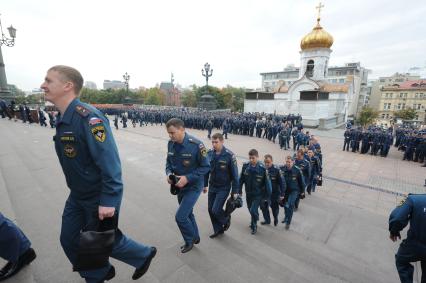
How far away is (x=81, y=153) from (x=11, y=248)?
1793mm

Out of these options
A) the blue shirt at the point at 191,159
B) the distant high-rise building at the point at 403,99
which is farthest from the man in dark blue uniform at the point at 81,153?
the distant high-rise building at the point at 403,99

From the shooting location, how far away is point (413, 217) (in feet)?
8.35

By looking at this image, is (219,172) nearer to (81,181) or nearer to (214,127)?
(81,181)

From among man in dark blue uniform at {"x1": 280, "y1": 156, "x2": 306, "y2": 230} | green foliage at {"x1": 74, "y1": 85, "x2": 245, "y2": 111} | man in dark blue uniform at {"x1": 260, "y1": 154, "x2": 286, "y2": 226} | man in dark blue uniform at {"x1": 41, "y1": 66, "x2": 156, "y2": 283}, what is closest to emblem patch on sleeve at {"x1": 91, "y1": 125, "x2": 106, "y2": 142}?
man in dark blue uniform at {"x1": 41, "y1": 66, "x2": 156, "y2": 283}

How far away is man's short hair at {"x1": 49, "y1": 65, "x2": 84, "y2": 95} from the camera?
1.94m

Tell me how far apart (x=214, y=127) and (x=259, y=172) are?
18411 mm

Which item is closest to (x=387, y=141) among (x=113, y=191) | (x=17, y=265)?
(x=113, y=191)

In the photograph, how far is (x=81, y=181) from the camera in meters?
2.00

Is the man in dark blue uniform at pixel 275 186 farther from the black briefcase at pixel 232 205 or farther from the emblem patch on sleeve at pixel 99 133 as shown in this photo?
the emblem patch on sleeve at pixel 99 133

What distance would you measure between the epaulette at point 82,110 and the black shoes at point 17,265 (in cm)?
219

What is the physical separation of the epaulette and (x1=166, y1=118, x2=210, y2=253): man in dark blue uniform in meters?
1.32

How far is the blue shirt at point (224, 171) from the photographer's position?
3.82 meters

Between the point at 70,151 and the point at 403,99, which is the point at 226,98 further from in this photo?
the point at 70,151

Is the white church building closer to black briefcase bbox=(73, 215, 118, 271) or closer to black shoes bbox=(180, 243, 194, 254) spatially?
black shoes bbox=(180, 243, 194, 254)
